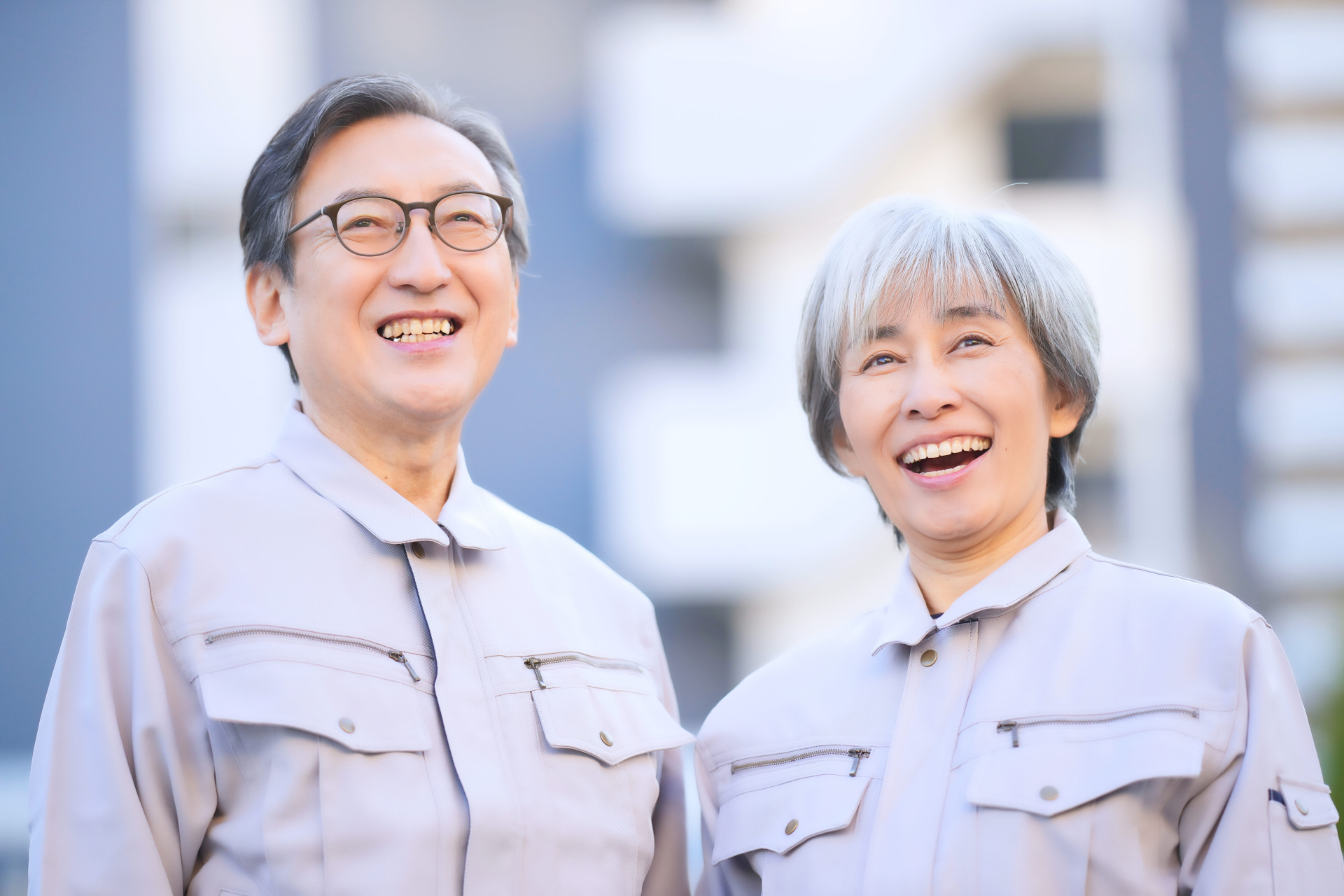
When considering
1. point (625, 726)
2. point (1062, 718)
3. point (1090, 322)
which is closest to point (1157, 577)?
point (1062, 718)

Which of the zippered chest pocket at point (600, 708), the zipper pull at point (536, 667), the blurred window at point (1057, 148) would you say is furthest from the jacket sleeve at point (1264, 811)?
the blurred window at point (1057, 148)

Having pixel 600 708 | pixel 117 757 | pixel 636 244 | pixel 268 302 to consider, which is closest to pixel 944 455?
pixel 600 708

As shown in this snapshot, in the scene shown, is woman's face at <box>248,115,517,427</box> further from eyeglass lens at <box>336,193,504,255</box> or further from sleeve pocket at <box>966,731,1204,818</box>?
sleeve pocket at <box>966,731,1204,818</box>

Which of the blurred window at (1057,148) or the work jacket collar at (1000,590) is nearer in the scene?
the work jacket collar at (1000,590)

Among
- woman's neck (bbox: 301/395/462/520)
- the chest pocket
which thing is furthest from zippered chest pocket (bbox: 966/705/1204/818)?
woman's neck (bbox: 301/395/462/520)

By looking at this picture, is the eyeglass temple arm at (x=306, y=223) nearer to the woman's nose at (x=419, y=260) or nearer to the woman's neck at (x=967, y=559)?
the woman's nose at (x=419, y=260)

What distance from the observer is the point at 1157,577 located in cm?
204

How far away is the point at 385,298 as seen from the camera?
2154 mm

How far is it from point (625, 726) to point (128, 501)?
876 cm

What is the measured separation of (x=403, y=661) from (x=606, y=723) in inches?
14.7

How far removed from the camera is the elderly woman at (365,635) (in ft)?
6.14

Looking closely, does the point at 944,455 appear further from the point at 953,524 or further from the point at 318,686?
the point at 318,686

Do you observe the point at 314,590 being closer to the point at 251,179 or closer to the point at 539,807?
the point at 539,807

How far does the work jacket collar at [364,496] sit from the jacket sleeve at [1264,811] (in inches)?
46.1
